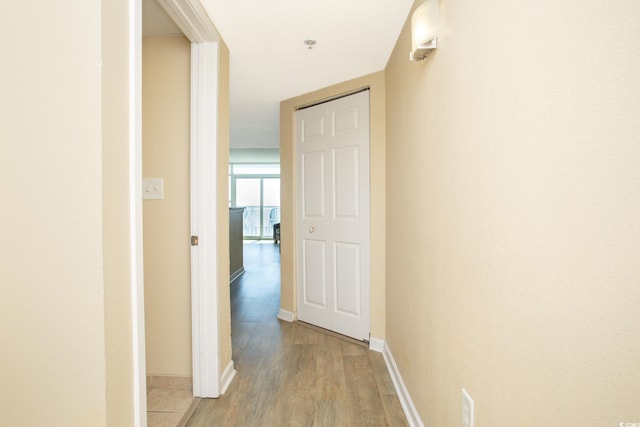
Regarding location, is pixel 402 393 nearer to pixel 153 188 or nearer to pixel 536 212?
pixel 536 212

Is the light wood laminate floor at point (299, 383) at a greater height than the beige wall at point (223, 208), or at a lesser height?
lesser

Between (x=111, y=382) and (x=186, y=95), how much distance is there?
1.63 metres

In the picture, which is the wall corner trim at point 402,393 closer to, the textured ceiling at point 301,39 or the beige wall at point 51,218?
the beige wall at point 51,218

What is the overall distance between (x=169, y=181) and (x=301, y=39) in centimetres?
122

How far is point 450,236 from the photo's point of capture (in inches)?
47.2

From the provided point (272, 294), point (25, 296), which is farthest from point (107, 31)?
point (272, 294)

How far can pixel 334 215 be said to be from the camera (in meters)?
2.86

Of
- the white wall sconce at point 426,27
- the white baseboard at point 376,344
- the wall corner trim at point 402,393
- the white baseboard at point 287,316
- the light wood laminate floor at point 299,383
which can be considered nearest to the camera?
the white wall sconce at point 426,27

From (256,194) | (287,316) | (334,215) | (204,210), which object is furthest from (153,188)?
(256,194)

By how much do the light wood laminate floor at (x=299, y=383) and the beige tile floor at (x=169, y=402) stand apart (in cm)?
7

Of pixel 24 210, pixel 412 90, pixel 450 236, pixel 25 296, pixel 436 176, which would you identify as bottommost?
pixel 25 296

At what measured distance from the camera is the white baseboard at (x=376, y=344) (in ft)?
8.34

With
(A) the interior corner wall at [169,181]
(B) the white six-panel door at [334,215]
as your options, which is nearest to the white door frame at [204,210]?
(A) the interior corner wall at [169,181]

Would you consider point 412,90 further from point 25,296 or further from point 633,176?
point 25,296
